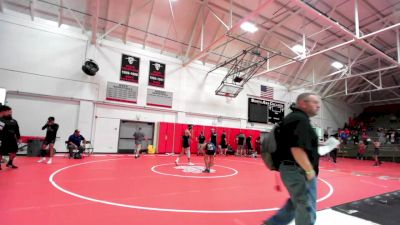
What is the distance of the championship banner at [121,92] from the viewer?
12.3 m

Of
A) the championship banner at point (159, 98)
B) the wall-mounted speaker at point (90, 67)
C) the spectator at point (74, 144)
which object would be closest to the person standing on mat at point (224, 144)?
the championship banner at point (159, 98)

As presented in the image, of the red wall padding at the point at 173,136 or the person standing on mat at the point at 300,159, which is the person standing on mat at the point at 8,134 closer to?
the person standing on mat at the point at 300,159

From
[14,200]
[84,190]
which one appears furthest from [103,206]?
[14,200]

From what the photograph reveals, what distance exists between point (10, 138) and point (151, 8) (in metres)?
9.21

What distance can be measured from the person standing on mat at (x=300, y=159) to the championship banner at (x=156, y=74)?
1222cm

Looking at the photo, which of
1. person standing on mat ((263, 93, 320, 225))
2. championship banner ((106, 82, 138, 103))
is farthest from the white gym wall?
person standing on mat ((263, 93, 320, 225))

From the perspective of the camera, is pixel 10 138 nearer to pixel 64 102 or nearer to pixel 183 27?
pixel 64 102

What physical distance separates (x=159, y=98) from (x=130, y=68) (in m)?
2.45

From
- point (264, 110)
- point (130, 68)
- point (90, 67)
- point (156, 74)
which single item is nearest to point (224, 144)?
point (264, 110)

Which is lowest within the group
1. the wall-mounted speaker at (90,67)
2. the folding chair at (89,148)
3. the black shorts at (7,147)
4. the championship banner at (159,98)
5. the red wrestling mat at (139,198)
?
the red wrestling mat at (139,198)

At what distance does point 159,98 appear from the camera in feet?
45.2

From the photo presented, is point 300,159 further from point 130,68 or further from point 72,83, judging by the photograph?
point 130,68

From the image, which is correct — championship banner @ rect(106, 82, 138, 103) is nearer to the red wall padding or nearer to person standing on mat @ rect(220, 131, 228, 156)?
the red wall padding

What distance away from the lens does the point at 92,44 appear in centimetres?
1199
